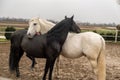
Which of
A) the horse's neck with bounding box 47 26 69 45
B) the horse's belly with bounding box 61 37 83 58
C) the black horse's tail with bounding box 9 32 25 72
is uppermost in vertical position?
the horse's neck with bounding box 47 26 69 45

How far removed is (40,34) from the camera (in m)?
7.34

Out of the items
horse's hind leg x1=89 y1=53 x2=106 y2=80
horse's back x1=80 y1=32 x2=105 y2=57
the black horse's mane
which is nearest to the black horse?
the black horse's mane

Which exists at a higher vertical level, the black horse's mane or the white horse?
the black horse's mane

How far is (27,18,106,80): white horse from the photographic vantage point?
6594 millimetres

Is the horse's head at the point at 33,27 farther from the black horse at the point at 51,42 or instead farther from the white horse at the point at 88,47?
the black horse at the point at 51,42

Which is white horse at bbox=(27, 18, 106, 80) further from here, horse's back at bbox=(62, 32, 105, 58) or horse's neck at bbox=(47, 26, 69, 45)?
horse's neck at bbox=(47, 26, 69, 45)

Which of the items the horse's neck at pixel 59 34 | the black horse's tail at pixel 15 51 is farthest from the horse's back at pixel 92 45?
the black horse's tail at pixel 15 51

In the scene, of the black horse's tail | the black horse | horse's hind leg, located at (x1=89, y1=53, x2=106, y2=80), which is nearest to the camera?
horse's hind leg, located at (x1=89, y1=53, x2=106, y2=80)

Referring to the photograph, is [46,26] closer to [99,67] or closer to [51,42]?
[51,42]

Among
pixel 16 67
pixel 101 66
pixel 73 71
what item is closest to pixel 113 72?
pixel 73 71

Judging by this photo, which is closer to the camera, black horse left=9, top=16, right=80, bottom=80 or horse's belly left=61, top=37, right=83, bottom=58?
horse's belly left=61, top=37, right=83, bottom=58

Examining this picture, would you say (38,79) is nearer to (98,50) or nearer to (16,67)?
(16,67)

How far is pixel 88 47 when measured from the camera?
6.62 meters

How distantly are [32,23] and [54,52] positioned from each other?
936mm
